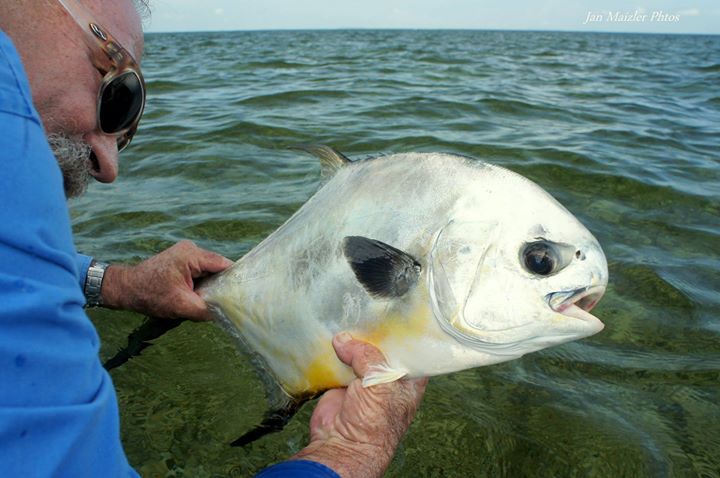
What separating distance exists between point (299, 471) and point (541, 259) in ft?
2.95

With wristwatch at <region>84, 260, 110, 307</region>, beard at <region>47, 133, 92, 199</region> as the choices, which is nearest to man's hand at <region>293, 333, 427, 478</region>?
beard at <region>47, 133, 92, 199</region>

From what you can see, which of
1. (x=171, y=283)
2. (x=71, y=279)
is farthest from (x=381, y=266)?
(x=171, y=283)

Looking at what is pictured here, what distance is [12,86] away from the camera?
1.04m

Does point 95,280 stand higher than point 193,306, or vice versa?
point 193,306

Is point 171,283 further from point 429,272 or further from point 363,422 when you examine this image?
point 429,272

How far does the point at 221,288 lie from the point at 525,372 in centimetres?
159

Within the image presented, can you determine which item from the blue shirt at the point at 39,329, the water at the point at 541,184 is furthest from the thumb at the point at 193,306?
the blue shirt at the point at 39,329

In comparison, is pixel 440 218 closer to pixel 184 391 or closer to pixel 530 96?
pixel 184 391

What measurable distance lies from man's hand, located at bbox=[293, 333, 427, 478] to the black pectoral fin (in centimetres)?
22

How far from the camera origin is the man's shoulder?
40.3 inches

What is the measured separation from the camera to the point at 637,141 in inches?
299

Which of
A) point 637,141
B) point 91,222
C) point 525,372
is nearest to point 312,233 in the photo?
point 525,372

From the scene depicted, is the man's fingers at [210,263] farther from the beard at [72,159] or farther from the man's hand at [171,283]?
the beard at [72,159]

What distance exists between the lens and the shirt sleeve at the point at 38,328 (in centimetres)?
95
